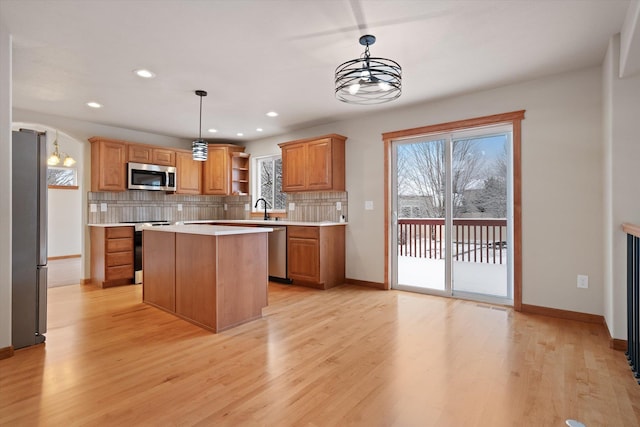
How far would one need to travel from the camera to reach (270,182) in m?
6.39

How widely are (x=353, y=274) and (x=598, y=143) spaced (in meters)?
3.19

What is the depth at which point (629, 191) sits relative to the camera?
262cm

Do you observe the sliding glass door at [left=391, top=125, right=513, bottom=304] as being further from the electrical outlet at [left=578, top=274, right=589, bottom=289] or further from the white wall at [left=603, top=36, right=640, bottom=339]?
the white wall at [left=603, top=36, right=640, bottom=339]

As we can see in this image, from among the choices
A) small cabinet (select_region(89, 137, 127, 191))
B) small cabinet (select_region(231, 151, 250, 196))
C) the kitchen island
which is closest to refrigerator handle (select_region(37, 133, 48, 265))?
the kitchen island

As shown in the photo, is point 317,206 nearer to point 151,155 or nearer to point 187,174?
point 187,174

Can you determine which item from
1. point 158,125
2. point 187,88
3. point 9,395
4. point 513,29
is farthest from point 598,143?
point 158,125

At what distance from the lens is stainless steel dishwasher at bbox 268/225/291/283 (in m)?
5.00

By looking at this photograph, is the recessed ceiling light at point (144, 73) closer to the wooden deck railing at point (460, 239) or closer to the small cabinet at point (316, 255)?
the small cabinet at point (316, 255)

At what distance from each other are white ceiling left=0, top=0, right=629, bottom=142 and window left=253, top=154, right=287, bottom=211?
2148 mm

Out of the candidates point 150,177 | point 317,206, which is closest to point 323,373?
point 317,206

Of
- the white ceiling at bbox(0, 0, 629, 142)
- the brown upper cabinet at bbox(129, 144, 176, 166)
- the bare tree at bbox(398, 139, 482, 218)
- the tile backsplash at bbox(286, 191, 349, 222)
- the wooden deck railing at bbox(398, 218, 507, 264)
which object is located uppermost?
the white ceiling at bbox(0, 0, 629, 142)

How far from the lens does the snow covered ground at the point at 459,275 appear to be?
3932 mm

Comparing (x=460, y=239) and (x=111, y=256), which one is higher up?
(x=460, y=239)

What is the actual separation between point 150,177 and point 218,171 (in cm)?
120
